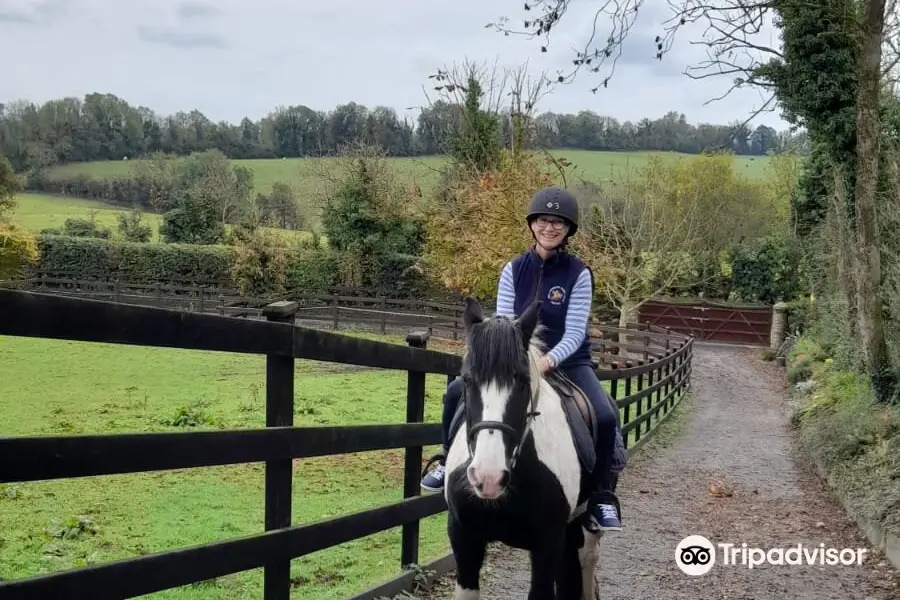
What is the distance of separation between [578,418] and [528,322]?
2.80ft

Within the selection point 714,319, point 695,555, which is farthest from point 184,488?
point 714,319

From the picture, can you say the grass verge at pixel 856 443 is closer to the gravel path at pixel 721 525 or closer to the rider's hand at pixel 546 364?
the gravel path at pixel 721 525

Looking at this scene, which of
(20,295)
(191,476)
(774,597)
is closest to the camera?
(20,295)

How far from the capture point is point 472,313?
122 inches

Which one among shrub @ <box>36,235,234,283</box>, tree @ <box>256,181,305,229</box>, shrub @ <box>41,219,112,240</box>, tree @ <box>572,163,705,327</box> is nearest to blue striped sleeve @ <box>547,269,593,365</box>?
tree @ <box>572,163,705,327</box>

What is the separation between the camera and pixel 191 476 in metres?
8.33

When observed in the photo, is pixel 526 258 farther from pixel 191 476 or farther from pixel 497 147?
pixel 497 147

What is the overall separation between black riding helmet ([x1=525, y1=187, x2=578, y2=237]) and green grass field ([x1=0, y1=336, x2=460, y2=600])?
2.25m

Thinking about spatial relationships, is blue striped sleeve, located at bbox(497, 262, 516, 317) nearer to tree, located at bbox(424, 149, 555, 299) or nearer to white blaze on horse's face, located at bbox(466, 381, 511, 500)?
white blaze on horse's face, located at bbox(466, 381, 511, 500)

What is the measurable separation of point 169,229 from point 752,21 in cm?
3742

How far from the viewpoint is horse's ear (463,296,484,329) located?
3076 mm

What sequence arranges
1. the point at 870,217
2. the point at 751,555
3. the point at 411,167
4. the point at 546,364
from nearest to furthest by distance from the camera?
the point at 546,364
the point at 751,555
the point at 870,217
the point at 411,167

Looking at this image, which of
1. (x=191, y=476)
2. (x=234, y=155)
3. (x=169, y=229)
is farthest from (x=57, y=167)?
(x=191, y=476)

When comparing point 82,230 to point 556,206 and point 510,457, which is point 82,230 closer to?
point 556,206
